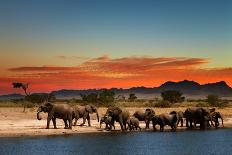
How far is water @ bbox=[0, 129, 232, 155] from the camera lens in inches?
1080

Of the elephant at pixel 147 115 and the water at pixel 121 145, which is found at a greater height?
the elephant at pixel 147 115

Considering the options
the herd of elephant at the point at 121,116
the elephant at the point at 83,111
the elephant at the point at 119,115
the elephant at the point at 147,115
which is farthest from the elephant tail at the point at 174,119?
the elephant at the point at 83,111

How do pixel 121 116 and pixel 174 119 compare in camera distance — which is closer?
pixel 121 116

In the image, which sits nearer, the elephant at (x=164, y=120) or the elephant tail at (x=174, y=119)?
the elephant at (x=164, y=120)

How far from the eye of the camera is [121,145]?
30375 mm

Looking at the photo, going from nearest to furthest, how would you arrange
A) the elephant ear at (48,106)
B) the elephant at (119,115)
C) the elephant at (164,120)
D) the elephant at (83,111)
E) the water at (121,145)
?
the water at (121,145) < the elephant ear at (48,106) < the elephant at (119,115) < the elephant at (164,120) < the elephant at (83,111)

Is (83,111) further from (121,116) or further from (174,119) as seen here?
(174,119)

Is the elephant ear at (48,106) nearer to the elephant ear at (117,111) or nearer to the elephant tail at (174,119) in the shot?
the elephant ear at (117,111)

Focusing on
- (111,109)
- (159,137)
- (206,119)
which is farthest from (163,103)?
(159,137)

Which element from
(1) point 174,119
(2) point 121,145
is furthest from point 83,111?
(2) point 121,145

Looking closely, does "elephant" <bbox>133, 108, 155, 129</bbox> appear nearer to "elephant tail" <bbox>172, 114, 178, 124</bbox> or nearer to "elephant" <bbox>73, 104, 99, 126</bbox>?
"elephant tail" <bbox>172, 114, 178, 124</bbox>

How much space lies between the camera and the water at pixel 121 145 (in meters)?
27.4

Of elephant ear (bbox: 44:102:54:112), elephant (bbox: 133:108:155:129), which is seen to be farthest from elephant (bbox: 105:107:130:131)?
elephant ear (bbox: 44:102:54:112)

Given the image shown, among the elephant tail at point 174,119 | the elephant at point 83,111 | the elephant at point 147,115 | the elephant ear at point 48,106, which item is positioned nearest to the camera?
the elephant ear at point 48,106
